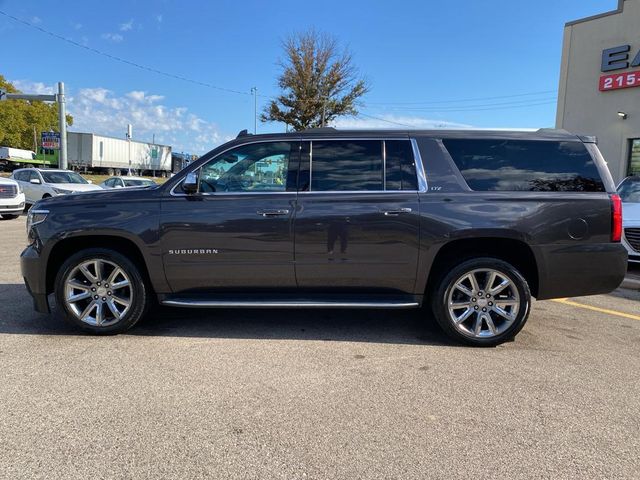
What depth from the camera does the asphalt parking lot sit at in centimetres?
260

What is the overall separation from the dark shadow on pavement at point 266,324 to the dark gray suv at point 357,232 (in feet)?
1.29

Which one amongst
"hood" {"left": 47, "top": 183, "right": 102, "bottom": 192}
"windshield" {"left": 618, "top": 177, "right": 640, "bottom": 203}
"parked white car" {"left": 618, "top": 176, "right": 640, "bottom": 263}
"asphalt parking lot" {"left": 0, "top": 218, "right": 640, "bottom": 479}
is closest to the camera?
"asphalt parking lot" {"left": 0, "top": 218, "right": 640, "bottom": 479}

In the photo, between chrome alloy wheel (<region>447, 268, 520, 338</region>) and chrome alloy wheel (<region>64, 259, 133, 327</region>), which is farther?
chrome alloy wheel (<region>64, 259, 133, 327</region>)

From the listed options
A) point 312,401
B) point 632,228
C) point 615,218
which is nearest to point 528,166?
point 615,218

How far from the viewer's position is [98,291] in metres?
4.47

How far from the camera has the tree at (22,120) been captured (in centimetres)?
5747

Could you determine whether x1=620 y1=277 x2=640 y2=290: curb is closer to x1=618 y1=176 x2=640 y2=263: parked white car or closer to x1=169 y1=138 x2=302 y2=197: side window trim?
x1=618 y1=176 x2=640 y2=263: parked white car

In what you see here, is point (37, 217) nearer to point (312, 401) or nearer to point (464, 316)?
point (312, 401)

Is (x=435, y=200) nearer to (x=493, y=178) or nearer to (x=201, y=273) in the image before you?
(x=493, y=178)

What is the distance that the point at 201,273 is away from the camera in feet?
14.4

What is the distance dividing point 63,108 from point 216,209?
82.0ft

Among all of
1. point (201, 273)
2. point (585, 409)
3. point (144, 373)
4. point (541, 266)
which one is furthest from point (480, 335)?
point (144, 373)

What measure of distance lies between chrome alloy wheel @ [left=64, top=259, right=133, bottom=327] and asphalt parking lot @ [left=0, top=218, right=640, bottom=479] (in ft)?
0.80

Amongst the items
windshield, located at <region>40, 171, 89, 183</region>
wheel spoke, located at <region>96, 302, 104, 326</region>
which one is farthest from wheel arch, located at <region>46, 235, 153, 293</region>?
windshield, located at <region>40, 171, 89, 183</region>
